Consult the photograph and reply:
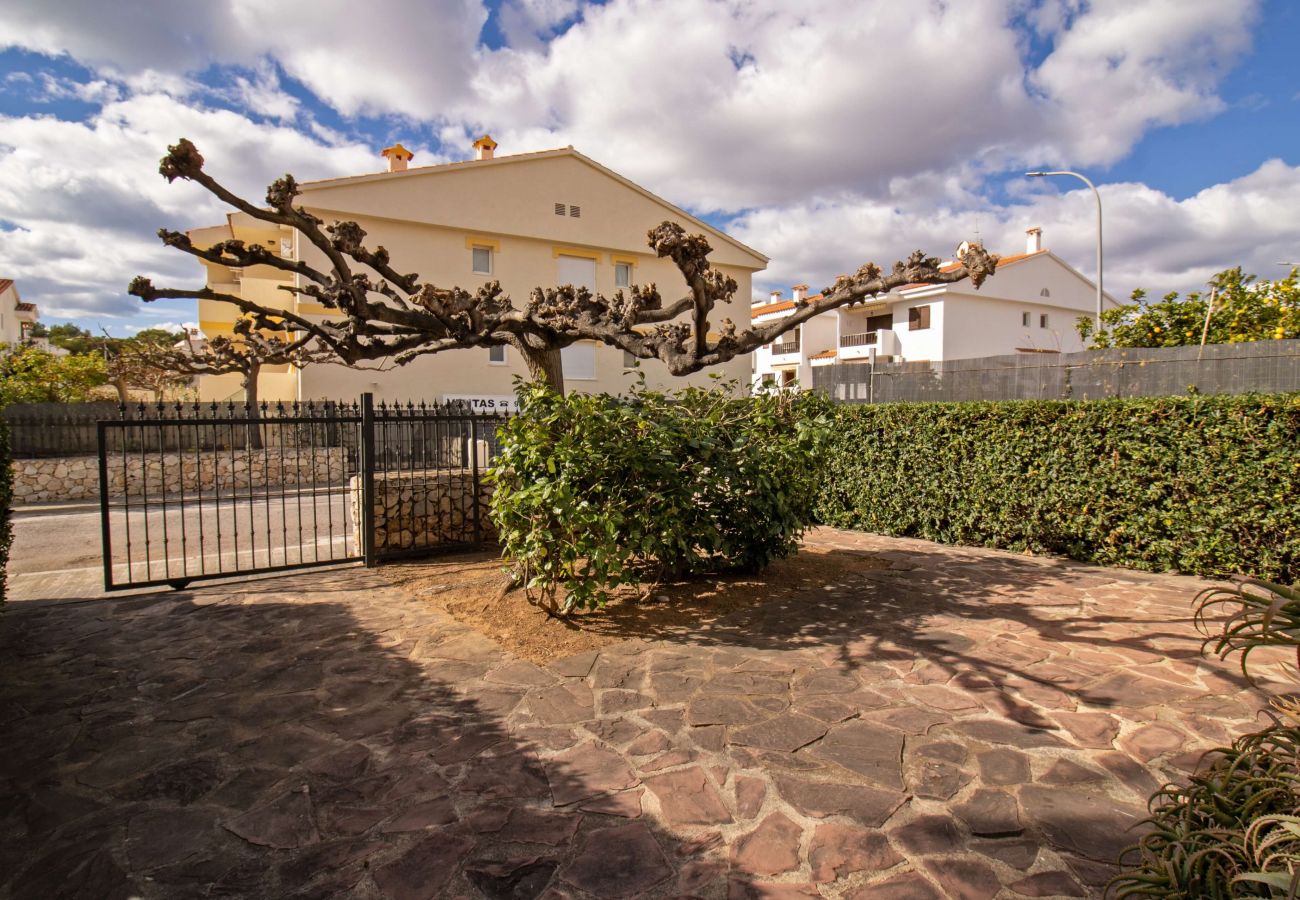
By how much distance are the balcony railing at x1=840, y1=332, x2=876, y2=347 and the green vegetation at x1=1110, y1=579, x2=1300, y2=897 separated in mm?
35164

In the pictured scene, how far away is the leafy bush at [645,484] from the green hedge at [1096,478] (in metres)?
1.24

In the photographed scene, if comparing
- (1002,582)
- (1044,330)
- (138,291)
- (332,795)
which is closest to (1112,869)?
(332,795)

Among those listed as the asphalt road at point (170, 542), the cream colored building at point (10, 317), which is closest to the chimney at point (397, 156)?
the asphalt road at point (170, 542)

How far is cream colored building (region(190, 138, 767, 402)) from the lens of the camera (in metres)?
20.0

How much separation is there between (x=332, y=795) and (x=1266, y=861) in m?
3.40

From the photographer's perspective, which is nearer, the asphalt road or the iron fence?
the asphalt road

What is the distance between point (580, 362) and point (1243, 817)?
22.8 metres

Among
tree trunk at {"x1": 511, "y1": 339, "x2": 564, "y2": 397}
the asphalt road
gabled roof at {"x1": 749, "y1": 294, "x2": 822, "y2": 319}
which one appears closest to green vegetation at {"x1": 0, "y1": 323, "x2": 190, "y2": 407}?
the asphalt road

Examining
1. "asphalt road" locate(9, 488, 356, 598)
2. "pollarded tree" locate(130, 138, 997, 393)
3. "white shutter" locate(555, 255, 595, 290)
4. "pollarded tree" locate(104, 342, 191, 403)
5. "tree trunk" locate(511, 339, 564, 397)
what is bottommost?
"asphalt road" locate(9, 488, 356, 598)

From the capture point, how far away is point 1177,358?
9156mm

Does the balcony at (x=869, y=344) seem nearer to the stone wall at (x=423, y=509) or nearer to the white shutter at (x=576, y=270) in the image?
the white shutter at (x=576, y=270)

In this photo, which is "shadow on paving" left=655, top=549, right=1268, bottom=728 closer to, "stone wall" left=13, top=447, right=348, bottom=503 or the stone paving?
the stone paving

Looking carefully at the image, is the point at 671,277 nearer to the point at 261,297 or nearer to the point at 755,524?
the point at 261,297

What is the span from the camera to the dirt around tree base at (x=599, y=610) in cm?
517
